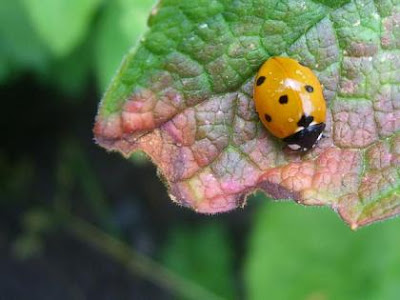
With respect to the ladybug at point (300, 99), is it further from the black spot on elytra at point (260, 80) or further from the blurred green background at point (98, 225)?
the blurred green background at point (98, 225)

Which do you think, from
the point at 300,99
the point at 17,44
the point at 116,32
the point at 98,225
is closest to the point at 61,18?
the point at 116,32

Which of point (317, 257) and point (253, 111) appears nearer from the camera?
point (253, 111)

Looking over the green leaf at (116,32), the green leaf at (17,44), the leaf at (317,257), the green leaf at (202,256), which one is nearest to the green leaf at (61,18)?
the green leaf at (116,32)

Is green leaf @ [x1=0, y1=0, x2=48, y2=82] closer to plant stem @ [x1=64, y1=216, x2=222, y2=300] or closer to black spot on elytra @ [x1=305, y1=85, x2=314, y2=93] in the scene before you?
plant stem @ [x1=64, y1=216, x2=222, y2=300]

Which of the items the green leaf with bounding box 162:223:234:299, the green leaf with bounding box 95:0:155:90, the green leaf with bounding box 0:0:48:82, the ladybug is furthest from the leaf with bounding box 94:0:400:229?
Answer: the green leaf with bounding box 162:223:234:299

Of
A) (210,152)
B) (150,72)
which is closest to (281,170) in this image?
(210,152)

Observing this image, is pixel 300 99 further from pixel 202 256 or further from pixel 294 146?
pixel 202 256
